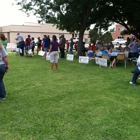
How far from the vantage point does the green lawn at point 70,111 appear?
11.5 ft

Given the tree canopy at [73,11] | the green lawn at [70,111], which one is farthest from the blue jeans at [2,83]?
the tree canopy at [73,11]

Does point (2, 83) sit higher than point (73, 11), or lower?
lower

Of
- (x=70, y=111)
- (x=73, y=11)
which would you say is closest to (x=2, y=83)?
(x=70, y=111)

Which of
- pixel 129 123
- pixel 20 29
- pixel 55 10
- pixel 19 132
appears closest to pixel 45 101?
pixel 19 132

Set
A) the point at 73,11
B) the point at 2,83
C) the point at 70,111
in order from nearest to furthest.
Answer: the point at 70,111 < the point at 2,83 < the point at 73,11

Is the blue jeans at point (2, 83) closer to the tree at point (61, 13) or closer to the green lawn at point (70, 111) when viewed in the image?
the green lawn at point (70, 111)

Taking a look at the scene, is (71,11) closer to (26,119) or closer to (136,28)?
(136,28)

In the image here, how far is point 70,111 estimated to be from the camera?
4.46 metres

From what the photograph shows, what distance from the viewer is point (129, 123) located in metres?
3.91

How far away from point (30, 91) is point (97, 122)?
108 inches

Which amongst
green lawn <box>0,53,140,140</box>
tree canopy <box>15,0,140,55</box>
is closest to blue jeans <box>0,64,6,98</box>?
green lawn <box>0,53,140,140</box>

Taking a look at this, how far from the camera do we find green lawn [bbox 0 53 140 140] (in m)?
3.50

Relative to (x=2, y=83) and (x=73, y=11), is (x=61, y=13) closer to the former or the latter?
(x=73, y=11)

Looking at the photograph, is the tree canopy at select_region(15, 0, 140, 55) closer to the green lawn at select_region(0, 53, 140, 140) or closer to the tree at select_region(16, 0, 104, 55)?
the tree at select_region(16, 0, 104, 55)
